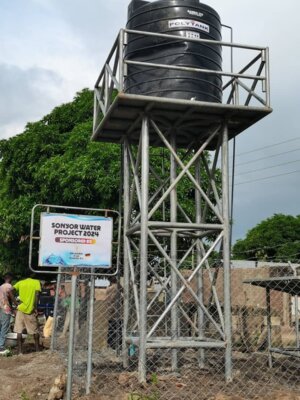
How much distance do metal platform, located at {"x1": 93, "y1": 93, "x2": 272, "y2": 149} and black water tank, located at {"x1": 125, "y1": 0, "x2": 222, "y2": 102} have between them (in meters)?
0.24

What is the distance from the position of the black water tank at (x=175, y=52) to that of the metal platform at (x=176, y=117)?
0.79 feet

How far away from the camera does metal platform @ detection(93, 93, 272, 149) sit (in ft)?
26.0

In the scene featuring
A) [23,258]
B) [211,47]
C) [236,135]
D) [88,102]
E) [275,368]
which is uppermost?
[88,102]

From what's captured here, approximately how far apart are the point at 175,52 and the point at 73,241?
131 inches

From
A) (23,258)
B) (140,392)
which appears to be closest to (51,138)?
(23,258)

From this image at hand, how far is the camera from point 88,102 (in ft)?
66.2

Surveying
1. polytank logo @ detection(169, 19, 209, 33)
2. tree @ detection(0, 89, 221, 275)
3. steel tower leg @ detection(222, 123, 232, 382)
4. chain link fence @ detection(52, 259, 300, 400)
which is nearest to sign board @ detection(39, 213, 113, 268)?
chain link fence @ detection(52, 259, 300, 400)

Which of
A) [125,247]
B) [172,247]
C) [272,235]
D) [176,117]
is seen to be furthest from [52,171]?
[272,235]

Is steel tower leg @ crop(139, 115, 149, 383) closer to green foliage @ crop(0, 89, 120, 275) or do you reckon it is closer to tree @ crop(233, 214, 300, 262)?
green foliage @ crop(0, 89, 120, 275)

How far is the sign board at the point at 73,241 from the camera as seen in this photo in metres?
6.62

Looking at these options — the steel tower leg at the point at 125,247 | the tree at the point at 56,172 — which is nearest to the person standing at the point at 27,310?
the steel tower leg at the point at 125,247

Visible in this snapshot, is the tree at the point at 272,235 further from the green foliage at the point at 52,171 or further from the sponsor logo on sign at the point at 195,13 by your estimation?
the sponsor logo on sign at the point at 195,13

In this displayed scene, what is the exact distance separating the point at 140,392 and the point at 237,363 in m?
3.26

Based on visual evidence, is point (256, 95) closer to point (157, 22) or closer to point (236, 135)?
point (236, 135)
